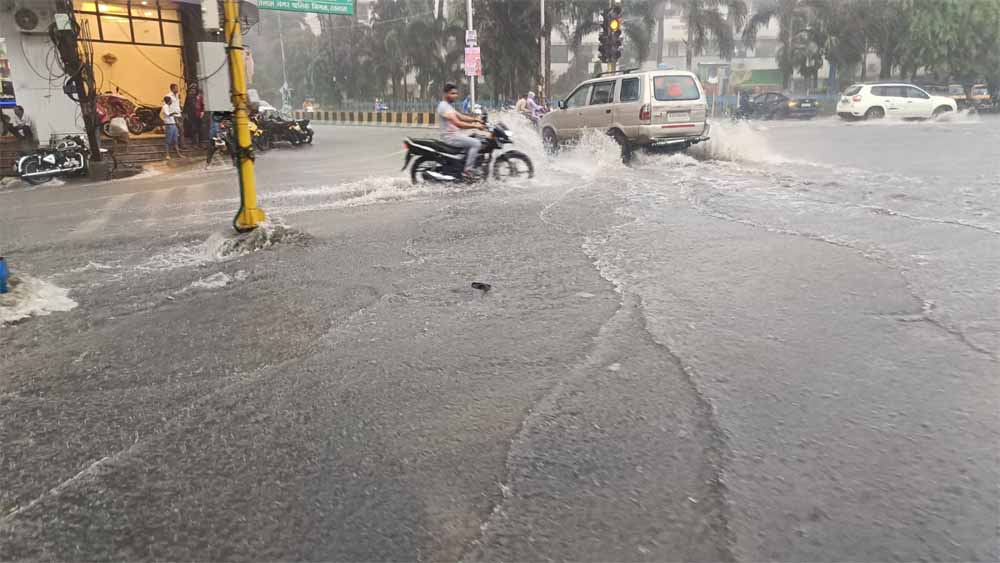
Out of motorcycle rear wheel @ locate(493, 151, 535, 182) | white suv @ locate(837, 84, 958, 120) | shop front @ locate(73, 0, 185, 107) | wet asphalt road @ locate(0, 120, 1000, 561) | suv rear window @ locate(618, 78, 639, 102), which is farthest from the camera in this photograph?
white suv @ locate(837, 84, 958, 120)

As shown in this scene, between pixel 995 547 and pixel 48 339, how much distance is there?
4.90 m

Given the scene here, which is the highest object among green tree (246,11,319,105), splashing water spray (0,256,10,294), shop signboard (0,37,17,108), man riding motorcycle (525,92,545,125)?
green tree (246,11,319,105)

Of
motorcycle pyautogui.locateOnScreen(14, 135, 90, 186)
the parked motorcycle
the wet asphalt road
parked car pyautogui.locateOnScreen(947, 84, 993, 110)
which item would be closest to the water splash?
the wet asphalt road

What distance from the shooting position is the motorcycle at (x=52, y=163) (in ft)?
43.1

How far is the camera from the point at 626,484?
8.50 ft

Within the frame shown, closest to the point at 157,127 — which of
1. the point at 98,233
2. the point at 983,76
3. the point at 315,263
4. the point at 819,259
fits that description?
the point at 98,233

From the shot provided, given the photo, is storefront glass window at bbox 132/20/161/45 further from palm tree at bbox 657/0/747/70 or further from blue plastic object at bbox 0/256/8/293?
palm tree at bbox 657/0/747/70

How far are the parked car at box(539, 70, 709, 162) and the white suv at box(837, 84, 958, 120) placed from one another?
18244 mm

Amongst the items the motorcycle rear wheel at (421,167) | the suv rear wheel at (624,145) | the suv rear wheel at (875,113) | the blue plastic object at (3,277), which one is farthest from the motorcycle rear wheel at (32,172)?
the suv rear wheel at (875,113)

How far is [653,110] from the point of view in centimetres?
1298

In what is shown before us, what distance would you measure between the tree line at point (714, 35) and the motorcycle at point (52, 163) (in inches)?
896

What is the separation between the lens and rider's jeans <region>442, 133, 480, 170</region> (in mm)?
10734

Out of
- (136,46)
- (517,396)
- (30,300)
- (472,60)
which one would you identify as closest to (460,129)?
(30,300)

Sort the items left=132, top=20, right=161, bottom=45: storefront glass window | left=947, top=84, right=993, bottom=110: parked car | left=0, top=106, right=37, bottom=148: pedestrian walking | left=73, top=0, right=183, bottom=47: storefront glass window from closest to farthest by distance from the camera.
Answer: left=0, top=106, right=37, bottom=148: pedestrian walking
left=73, top=0, right=183, bottom=47: storefront glass window
left=132, top=20, right=161, bottom=45: storefront glass window
left=947, top=84, right=993, bottom=110: parked car
